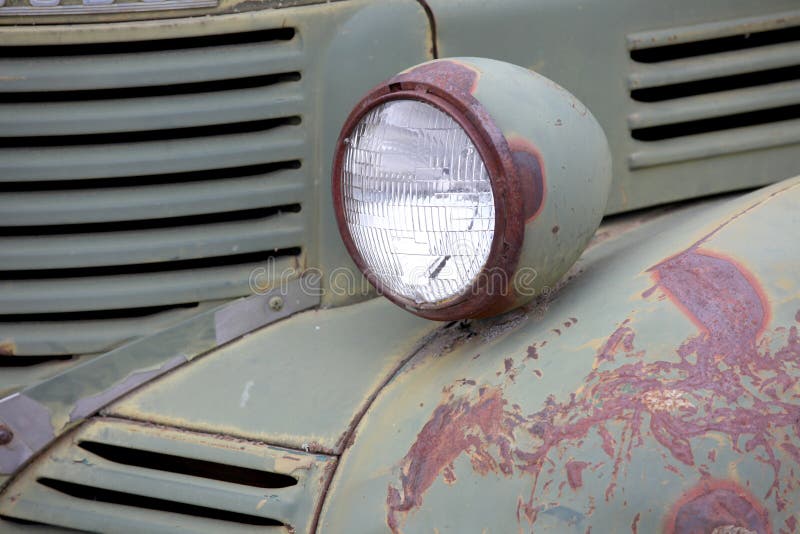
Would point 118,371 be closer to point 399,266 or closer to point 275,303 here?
point 275,303

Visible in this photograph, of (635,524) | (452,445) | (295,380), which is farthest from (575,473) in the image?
(295,380)

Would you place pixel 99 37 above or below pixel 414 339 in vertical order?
above

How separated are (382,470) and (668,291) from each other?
0.51 metres

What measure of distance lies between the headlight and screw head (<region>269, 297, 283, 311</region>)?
32 cm

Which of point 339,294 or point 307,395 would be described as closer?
point 307,395

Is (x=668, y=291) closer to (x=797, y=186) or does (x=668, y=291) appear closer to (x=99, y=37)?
(x=797, y=186)

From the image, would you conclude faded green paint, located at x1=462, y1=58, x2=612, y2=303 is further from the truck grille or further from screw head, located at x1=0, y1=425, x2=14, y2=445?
screw head, located at x1=0, y1=425, x2=14, y2=445

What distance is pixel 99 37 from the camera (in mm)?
1783

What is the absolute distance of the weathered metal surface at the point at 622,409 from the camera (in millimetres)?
1325

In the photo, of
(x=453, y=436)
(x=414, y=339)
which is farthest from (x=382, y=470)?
(x=414, y=339)

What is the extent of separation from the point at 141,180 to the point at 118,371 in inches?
14.0

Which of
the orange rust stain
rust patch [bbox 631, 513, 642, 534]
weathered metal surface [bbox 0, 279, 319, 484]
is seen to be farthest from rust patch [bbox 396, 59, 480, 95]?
rust patch [bbox 631, 513, 642, 534]

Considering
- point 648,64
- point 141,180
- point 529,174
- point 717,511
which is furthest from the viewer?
point 648,64

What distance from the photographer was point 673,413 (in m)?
1.35
